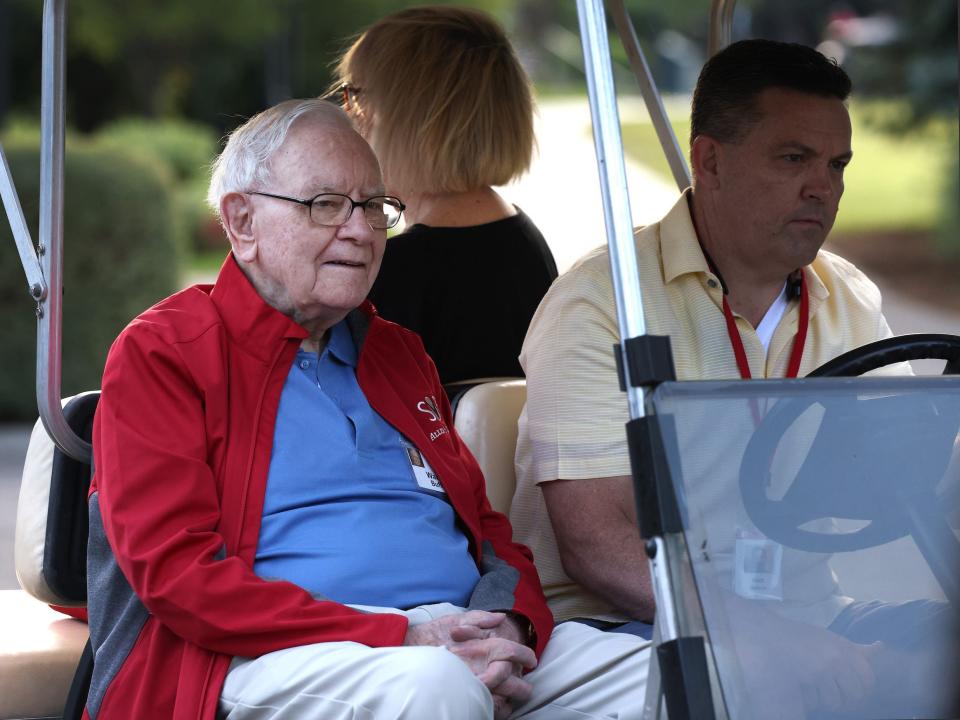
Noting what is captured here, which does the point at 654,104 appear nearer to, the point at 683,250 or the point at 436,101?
the point at 436,101

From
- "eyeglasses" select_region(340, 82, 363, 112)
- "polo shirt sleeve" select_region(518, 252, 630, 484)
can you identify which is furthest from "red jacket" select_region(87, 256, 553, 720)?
"eyeglasses" select_region(340, 82, 363, 112)

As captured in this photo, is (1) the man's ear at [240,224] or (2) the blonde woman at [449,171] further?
(2) the blonde woman at [449,171]

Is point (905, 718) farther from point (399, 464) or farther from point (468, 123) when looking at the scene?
point (468, 123)

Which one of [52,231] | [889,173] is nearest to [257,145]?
[52,231]

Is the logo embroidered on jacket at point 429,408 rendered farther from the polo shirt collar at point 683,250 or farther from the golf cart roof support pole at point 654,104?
the golf cart roof support pole at point 654,104

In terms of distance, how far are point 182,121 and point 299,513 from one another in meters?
19.9

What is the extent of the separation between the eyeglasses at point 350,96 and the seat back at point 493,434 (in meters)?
0.85

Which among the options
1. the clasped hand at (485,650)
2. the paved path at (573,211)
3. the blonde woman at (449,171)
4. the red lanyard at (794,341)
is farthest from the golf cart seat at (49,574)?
the paved path at (573,211)

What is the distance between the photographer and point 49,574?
2779mm

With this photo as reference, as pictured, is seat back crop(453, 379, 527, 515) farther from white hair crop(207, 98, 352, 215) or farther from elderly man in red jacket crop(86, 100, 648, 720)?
white hair crop(207, 98, 352, 215)

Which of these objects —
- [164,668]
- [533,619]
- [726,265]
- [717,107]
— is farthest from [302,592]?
[717,107]

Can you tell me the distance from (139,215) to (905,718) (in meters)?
7.94

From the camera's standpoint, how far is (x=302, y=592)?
2.23 meters

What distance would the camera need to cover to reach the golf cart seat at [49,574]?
2.67m
